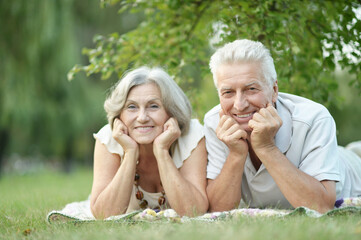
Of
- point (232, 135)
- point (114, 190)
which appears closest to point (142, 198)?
point (114, 190)

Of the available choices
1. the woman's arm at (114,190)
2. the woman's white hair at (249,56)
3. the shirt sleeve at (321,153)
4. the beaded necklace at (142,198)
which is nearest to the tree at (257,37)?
the woman's white hair at (249,56)

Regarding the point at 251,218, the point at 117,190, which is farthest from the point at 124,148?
the point at 251,218

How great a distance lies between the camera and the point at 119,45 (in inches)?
208

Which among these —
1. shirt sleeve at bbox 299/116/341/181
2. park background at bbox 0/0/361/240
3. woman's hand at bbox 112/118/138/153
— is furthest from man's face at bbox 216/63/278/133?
park background at bbox 0/0/361/240

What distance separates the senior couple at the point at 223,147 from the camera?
3219mm

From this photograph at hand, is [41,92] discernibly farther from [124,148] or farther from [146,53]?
[124,148]

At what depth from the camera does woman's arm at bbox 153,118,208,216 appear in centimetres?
341

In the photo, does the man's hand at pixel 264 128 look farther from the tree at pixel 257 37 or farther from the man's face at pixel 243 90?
the tree at pixel 257 37

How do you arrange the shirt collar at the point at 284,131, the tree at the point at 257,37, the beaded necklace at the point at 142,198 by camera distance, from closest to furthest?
the shirt collar at the point at 284,131
the beaded necklace at the point at 142,198
the tree at the point at 257,37

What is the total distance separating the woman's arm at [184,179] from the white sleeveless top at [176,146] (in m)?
0.05

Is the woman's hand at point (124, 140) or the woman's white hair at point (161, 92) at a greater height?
the woman's white hair at point (161, 92)

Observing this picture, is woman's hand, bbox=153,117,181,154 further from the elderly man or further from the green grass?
the green grass

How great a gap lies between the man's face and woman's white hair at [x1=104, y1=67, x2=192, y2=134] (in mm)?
538

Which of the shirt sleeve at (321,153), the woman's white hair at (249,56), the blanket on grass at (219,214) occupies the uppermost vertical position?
the woman's white hair at (249,56)
